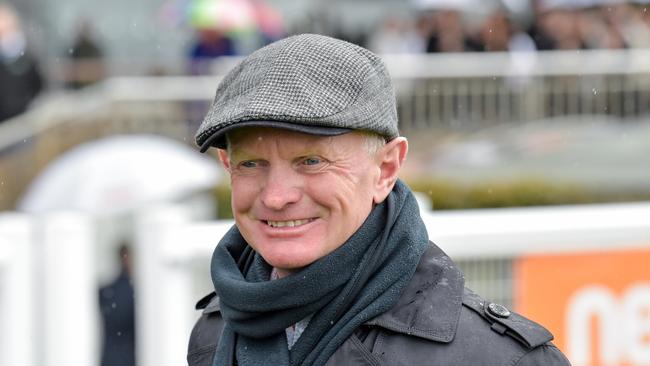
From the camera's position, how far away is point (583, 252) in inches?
184

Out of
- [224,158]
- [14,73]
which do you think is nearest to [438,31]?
[14,73]

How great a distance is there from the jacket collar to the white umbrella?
16.1ft

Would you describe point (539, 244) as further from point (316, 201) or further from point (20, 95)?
point (20, 95)

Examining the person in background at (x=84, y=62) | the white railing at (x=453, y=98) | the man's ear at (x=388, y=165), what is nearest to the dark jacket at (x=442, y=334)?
the man's ear at (x=388, y=165)

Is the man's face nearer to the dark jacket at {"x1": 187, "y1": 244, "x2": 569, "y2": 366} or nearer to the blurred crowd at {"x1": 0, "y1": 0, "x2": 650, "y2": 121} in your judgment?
the dark jacket at {"x1": 187, "y1": 244, "x2": 569, "y2": 366}

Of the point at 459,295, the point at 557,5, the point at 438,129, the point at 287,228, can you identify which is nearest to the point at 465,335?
the point at 459,295

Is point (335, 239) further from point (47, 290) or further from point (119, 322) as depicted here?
point (119, 322)

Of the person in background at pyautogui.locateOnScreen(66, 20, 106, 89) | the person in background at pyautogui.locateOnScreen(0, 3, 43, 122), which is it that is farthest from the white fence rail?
the person in background at pyautogui.locateOnScreen(66, 20, 106, 89)

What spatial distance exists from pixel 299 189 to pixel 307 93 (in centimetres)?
20

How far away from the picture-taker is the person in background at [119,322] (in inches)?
199

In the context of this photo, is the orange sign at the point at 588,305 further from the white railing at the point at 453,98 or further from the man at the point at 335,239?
the white railing at the point at 453,98

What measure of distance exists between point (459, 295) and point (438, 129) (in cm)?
1060

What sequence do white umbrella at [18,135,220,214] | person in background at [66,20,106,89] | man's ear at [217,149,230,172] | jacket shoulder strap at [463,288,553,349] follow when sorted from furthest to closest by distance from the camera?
person in background at [66,20,106,89] < white umbrella at [18,135,220,214] < man's ear at [217,149,230,172] < jacket shoulder strap at [463,288,553,349]

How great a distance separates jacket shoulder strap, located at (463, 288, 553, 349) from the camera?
2.17m
